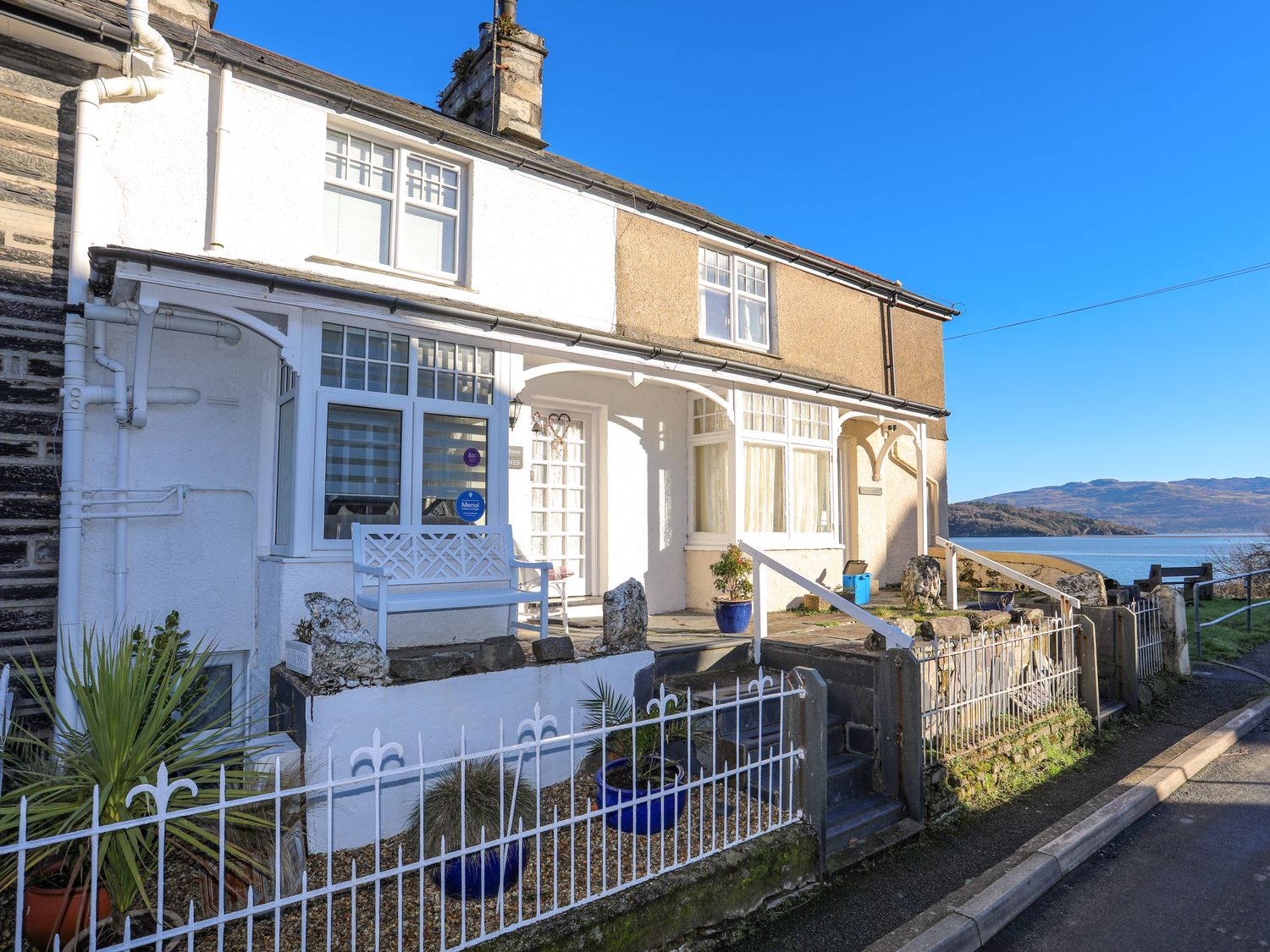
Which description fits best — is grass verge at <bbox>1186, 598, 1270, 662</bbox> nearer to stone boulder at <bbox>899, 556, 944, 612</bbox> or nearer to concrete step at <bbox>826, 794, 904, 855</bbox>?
stone boulder at <bbox>899, 556, 944, 612</bbox>

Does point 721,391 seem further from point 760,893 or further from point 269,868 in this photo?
point 269,868

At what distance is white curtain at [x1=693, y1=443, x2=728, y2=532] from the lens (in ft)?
34.7

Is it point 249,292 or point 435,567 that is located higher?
point 249,292

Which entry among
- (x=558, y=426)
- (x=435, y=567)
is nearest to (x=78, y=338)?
(x=435, y=567)

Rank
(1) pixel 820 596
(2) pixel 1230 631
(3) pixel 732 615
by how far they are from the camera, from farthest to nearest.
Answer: (2) pixel 1230 631
(3) pixel 732 615
(1) pixel 820 596

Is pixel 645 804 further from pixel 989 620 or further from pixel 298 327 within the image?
pixel 989 620

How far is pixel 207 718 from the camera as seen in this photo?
7055 millimetres

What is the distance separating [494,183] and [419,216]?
39.6 inches

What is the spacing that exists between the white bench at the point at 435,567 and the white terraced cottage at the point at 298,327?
41 centimetres

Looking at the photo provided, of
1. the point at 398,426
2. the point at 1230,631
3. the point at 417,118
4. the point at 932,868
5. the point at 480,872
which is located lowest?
the point at 932,868

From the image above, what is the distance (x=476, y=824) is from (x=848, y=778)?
307cm

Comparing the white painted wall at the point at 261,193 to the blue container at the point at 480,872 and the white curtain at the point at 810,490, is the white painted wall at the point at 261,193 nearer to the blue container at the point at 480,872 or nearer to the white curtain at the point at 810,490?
the white curtain at the point at 810,490

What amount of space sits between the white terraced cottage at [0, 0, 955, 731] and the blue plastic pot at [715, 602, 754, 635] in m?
1.80

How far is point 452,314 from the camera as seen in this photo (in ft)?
22.6
